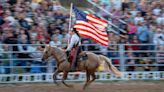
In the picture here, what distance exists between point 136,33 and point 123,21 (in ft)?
2.73

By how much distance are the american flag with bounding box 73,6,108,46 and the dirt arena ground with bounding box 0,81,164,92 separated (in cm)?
148

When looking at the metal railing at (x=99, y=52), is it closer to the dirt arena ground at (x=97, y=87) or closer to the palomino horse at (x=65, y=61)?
the dirt arena ground at (x=97, y=87)

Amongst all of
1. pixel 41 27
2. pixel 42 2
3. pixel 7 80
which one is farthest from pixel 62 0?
pixel 7 80

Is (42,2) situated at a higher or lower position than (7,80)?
higher

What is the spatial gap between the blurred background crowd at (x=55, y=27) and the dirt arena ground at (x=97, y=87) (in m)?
0.86

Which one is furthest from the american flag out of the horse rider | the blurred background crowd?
the blurred background crowd

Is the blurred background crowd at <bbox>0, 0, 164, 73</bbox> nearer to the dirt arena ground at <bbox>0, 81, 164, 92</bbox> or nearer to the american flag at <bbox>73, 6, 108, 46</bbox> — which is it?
the dirt arena ground at <bbox>0, 81, 164, 92</bbox>

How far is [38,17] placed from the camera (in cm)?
1678

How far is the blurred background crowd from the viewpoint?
16.0m

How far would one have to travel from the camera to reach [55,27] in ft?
55.1

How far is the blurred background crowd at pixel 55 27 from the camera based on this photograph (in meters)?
16.0

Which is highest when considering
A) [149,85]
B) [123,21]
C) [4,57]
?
[123,21]

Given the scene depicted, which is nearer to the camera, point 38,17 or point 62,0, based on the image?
point 38,17

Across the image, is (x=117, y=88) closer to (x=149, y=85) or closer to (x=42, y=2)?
(x=149, y=85)
